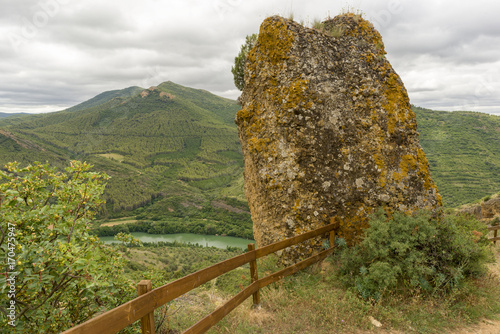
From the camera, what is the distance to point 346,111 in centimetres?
650

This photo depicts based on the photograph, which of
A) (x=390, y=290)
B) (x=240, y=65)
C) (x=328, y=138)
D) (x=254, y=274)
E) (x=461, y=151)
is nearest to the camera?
(x=254, y=274)

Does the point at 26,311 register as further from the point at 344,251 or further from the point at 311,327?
the point at 344,251

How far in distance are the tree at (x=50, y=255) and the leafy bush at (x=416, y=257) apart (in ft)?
13.4

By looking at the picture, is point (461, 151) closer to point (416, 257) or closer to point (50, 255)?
point (416, 257)

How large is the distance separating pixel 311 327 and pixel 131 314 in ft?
9.70

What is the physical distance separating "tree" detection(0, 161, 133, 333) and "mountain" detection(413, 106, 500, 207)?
90.1 meters

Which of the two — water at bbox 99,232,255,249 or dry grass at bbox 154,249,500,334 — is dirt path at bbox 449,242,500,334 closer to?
dry grass at bbox 154,249,500,334

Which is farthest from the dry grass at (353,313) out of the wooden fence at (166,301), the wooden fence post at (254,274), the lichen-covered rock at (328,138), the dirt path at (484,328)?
the lichen-covered rock at (328,138)

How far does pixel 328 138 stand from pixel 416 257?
2.96 m

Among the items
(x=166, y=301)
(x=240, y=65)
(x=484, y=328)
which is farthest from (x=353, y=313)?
(x=240, y=65)

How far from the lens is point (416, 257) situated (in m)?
4.86

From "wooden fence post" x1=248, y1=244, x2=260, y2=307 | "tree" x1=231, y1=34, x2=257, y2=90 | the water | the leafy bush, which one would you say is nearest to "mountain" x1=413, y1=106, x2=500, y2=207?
the water

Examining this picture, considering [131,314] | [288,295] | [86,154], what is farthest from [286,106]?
[86,154]

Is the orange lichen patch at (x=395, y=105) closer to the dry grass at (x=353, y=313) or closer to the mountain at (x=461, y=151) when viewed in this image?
the dry grass at (x=353, y=313)
